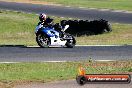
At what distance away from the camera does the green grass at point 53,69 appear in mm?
12375

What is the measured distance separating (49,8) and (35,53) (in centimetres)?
2847

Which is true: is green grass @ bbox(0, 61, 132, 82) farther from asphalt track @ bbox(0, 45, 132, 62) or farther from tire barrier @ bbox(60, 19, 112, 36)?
tire barrier @ bbox(60, 19, 112, 36)

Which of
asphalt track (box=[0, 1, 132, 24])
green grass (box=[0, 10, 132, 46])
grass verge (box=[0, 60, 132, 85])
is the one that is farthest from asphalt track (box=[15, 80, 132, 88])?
asphalt track (box=[0, 1, 132, 24])

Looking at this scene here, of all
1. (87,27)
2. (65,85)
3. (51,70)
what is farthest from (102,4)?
(65,85)

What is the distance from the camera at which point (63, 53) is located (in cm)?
1811

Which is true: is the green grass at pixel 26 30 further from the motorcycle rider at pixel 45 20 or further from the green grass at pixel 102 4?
the green grass at pixel 102 4

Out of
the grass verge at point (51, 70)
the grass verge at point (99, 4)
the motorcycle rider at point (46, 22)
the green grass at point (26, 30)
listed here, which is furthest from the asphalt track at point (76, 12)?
the grass verge at point (51, 70)

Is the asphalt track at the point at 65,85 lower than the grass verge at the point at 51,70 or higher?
higher

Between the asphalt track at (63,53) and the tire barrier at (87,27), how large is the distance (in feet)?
30.1

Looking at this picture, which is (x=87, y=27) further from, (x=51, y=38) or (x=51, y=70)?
(x=51, y=70)

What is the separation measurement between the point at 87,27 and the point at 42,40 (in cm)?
991

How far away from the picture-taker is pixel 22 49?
62.8ft

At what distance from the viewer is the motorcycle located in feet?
65.8

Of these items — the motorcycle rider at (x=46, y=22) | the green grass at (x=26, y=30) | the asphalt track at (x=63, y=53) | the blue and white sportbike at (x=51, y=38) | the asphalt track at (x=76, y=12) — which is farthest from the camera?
the asphalt track at (x=76, y=12)
